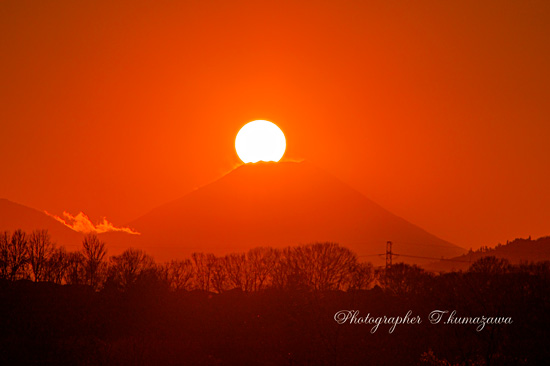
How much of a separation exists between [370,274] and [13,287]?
5372cm

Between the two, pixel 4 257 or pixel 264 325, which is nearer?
pixel 264 325

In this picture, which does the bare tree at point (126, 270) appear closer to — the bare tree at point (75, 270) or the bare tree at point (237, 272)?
the bare tree at point (75, 270)

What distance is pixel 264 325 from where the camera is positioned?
3000 inches

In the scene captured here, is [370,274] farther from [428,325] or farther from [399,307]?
[428,325]

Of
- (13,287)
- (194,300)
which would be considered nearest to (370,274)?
(194,300)

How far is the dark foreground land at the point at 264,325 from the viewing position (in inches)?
2130

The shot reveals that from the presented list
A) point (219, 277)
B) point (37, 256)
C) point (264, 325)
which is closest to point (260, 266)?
point (219, 277)

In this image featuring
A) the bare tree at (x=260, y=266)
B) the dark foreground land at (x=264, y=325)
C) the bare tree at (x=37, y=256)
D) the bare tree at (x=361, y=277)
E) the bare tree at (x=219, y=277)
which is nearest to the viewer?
the dark foreground land at (x=264, y=325)

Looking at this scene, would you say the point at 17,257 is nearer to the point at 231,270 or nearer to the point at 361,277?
the point at 231,270

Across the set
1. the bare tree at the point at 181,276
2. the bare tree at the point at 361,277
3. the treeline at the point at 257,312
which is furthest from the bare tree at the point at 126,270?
the bare tree at the point at 361,277

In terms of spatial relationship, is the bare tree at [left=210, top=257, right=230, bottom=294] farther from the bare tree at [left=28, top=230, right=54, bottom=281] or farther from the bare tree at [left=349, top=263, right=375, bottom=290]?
the bare tree at [left=28, top=230, right=54, bottom=281]
